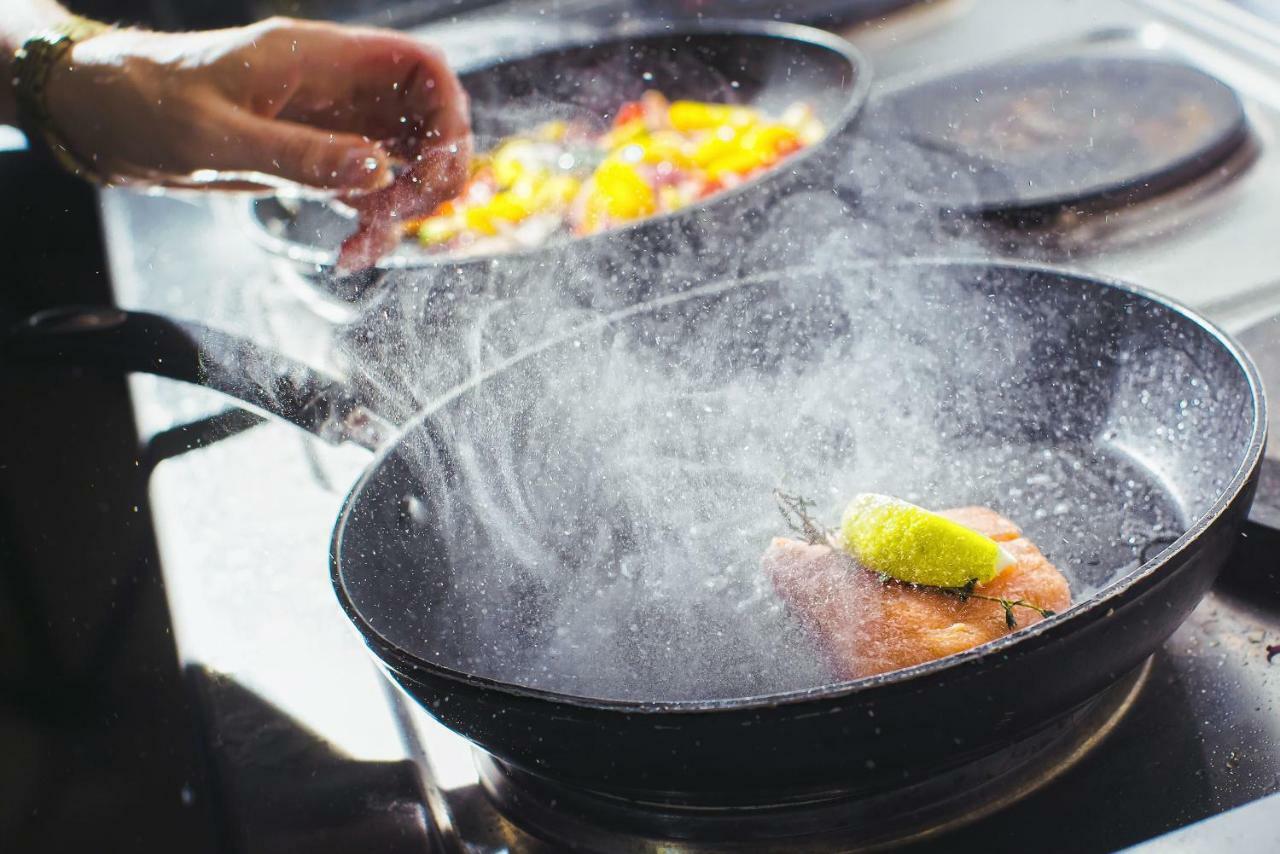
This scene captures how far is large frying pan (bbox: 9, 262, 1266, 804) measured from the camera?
30.0 inches

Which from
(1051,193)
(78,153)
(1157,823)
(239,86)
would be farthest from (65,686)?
(1051,193)

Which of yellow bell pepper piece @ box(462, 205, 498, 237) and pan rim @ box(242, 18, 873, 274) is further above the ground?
pan rim @ box(242, 18, 873, 274)

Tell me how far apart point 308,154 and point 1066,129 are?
135 cm

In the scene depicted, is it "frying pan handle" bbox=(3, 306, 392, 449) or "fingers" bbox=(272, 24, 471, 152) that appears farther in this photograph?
"fingers" bbox=(272, 24, 471, 152)

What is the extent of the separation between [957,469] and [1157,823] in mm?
437

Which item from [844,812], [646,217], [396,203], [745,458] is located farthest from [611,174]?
[844,812]

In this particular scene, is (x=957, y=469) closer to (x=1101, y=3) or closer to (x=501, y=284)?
(x=501, y=284)

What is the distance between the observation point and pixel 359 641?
1283 millimetres

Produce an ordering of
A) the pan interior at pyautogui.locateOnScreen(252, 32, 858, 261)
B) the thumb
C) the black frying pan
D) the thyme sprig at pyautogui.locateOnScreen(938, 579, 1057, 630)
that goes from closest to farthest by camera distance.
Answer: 1. the thyme sprig at pyautogui.locateOnScreen(938, 579, 1057, 630)
2. the thumb
3. the black frying pan
4. the pan interior at pyautogui.locateOnScreen(252, 32, 858, 261)

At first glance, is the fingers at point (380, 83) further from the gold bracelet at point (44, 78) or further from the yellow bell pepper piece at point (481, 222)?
the yellow bell pepper piece at point (481, 222)

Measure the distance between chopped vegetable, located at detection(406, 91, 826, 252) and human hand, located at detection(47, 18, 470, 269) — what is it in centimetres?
35

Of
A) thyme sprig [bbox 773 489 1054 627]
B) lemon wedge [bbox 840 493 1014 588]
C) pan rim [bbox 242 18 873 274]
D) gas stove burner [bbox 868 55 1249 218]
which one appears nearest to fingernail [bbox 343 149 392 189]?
pan rim [bbox 242 18 873 274]

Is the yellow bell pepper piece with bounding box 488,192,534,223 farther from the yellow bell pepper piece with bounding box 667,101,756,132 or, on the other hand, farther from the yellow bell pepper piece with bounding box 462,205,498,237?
the yellow bell pepper piece with bounding box 667,101,756,132

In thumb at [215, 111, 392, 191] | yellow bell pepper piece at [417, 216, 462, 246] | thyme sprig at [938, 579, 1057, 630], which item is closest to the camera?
thyme sprig at [938, 579, 1057, 630]
